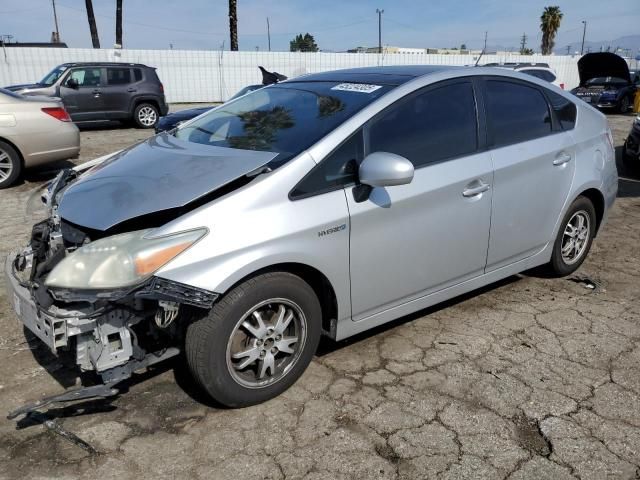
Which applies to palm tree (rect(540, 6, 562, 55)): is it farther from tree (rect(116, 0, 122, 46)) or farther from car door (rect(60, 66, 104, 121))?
car door (rect(60, 66, 104, 121))

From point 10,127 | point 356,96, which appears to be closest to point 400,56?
point 10,127

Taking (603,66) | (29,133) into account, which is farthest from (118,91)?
(603,66)

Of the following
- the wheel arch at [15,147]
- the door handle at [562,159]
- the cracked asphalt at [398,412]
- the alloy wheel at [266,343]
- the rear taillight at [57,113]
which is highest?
the rear taillight at [57,113]

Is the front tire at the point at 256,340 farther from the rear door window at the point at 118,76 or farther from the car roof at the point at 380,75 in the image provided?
the rear door window at the point at 118,76

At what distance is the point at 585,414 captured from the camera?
2.83 metres

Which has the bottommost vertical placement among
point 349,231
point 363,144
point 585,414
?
point 585,414

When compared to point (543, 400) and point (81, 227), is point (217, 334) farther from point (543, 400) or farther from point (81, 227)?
point (543, 400)

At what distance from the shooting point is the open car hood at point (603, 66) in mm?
11281

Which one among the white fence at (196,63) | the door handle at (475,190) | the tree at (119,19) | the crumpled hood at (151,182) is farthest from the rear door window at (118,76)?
the tree at (119,19)

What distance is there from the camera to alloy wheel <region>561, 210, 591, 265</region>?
14.3ft

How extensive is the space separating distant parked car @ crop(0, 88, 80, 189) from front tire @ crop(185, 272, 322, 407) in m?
6.28

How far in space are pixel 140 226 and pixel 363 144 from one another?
124 centimetres

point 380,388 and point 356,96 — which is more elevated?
point 356,96

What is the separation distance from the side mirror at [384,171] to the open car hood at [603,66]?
10272 millimetres
